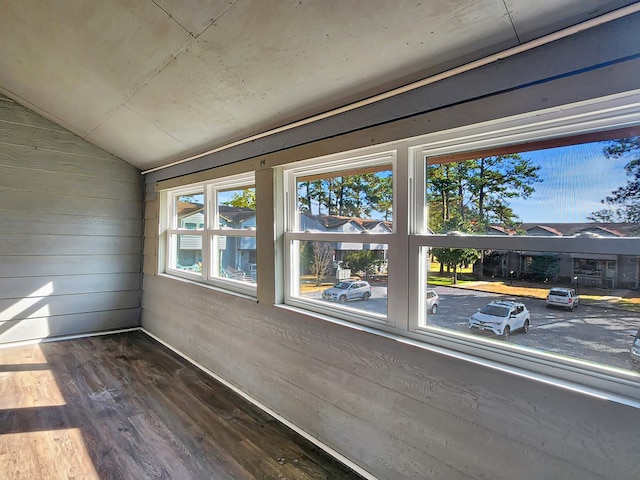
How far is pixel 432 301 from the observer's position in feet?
6.02

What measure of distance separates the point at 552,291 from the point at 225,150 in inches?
106

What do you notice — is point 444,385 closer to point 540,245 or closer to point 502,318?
point 502,318

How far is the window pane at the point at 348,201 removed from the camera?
2.05 m

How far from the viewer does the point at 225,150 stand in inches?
126

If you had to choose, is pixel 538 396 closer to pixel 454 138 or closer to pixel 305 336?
pixel 454 138

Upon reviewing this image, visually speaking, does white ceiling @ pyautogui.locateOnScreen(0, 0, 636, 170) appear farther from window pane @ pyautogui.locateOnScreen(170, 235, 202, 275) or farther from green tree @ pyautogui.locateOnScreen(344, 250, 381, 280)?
window pane @ pyautogui.locateOnScreen(170, 235, 202, 275)

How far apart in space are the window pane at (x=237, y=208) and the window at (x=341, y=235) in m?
0.58

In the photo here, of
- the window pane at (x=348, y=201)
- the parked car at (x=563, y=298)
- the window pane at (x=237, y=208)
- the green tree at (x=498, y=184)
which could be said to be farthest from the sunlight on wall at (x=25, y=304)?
the parked car at (x=563, y=298)

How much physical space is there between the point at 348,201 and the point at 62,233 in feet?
12.6

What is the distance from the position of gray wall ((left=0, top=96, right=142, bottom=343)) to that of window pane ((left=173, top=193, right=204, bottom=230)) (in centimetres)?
83

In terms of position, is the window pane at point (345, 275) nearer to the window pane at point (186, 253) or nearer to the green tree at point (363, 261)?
the green tree at point (363, 261)

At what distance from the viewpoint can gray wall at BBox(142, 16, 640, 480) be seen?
1.25 metres

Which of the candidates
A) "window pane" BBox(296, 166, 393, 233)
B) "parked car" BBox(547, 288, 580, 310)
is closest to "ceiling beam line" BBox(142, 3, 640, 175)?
"window pane" BBox(296, 166, 393, 233)

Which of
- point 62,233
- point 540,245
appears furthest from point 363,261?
point 62,233
